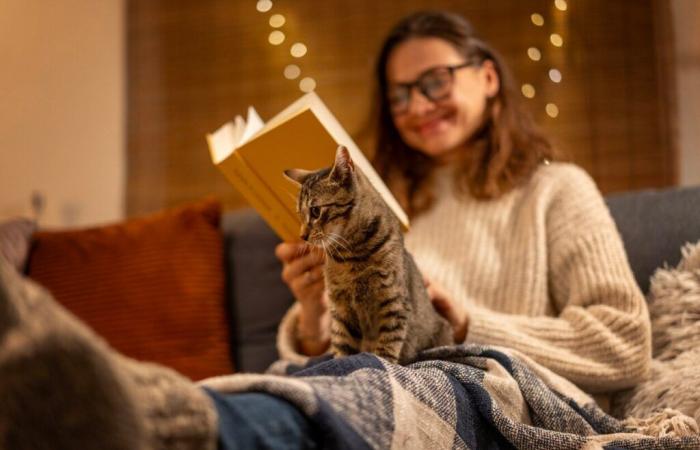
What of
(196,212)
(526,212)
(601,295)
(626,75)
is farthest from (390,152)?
(626,75)

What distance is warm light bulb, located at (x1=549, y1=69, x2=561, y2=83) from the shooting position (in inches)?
82.0

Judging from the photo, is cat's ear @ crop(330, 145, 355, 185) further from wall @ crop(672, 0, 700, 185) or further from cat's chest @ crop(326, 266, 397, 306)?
wall @ crop(672, 0, 700, 185)

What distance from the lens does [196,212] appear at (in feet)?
5.40

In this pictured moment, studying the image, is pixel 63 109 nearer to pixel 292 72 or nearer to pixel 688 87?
pixel 292 72

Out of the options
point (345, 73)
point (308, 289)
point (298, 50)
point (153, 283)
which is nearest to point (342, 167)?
point (308, 289)

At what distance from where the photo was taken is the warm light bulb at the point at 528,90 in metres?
2.07

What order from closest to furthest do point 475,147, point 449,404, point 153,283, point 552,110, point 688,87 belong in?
point 449,404
point 475,147
point 153,283
point 688,87
point 552,110

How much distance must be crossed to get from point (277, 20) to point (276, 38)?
7 centimetres

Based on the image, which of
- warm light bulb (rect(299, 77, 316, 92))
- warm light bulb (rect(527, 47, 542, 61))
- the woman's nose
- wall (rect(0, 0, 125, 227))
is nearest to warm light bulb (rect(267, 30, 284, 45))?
Answer: warm light bulb (rect(299, 77, 316, 92))

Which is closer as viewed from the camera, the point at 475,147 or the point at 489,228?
the point at 489,228

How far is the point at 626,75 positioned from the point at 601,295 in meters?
1.22

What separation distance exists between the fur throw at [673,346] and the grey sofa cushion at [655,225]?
0.05 metres

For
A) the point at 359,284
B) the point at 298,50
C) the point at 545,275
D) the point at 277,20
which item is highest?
the point at 277,20

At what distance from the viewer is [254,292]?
5.24 ft
